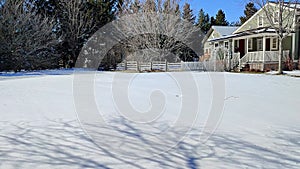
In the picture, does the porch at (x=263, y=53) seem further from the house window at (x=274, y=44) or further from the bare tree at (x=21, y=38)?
the bare tree at (x=21, y=38)

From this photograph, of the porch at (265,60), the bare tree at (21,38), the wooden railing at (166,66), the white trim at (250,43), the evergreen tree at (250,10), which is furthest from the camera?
the evergreen tree at (250,10)

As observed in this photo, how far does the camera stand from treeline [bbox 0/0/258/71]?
18016mm

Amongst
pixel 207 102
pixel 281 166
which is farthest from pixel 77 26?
pixel 281 166

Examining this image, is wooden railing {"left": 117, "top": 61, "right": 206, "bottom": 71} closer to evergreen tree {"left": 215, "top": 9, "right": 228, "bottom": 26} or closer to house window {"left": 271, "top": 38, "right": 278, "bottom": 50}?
house window {"left": 271, "top": 38, "right": 278, "bottom": 50}

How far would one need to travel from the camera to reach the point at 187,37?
2323 centimetres

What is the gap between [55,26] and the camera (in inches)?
945

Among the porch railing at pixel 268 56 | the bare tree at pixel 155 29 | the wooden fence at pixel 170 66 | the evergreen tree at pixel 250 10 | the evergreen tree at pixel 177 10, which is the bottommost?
the wooden fence at pixel 170 66

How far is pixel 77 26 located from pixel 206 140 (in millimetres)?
23784

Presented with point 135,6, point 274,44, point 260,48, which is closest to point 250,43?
point 260,48

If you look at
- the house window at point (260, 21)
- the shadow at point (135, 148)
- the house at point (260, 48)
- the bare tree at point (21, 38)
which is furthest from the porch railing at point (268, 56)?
the bare tree at point (21, 38)

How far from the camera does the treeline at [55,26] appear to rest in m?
18.0

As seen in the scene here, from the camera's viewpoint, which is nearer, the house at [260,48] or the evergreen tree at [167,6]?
the house at [260,48]

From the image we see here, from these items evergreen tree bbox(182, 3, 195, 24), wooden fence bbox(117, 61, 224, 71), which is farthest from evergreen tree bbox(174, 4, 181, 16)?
wooden fence bbox(117, 61, 224, 71)

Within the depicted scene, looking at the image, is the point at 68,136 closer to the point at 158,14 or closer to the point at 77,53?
the point at 158,14
